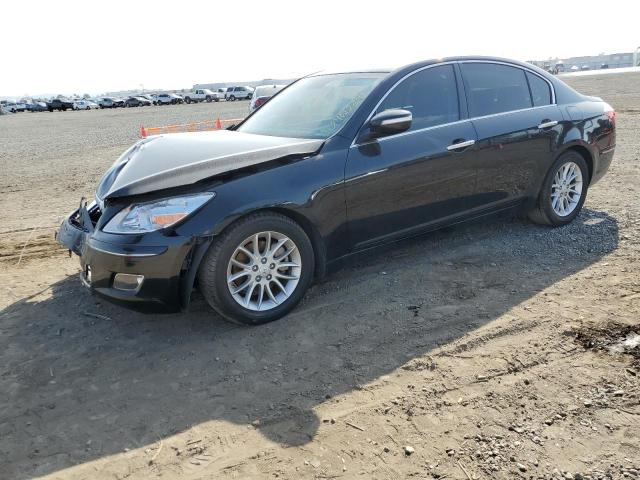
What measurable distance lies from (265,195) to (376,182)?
36.6 inches

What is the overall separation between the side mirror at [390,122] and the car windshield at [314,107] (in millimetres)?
247

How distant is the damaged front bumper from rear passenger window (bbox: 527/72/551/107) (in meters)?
3.64

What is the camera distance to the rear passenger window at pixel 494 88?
15.6 ft

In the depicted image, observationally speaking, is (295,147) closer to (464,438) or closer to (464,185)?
(464,185)

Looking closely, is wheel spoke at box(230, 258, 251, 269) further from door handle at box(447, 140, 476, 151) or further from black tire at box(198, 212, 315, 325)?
door handle at box(447, 140, 476, 151)

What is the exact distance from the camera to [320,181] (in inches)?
150

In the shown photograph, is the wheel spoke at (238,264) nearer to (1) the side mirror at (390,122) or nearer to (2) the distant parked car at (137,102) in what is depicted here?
(1) the side mirror at (390,122)

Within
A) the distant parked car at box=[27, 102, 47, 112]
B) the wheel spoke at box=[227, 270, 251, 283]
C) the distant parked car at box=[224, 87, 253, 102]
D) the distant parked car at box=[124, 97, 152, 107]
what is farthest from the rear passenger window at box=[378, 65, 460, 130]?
the distant parked car at box=[27, 102, 47, 112]

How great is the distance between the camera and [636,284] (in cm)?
413

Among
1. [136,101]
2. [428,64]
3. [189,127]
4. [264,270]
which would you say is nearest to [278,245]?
[264,270]

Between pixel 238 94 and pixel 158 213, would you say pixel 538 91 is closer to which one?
pixel 158 213

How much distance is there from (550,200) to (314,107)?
2563 millimetres

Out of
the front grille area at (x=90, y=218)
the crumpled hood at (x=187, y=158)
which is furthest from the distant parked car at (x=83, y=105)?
the crumpled hood at (x=187, y=158)

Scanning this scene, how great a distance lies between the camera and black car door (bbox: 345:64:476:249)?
13.3 feet
